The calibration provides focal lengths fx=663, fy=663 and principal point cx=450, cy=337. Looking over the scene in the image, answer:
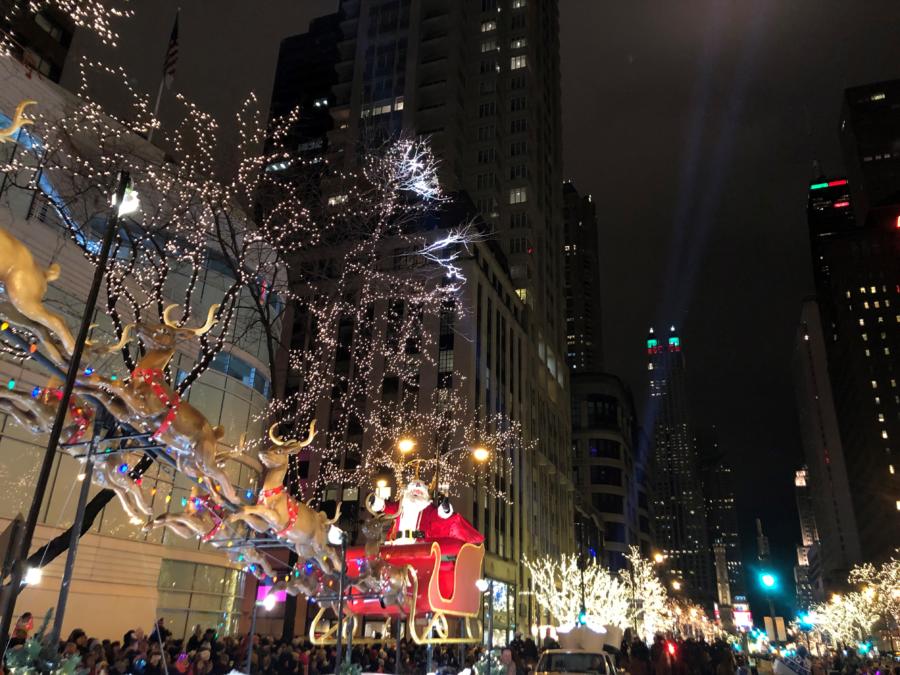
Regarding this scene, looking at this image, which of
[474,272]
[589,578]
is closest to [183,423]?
[474,272]

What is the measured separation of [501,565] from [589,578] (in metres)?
11.4

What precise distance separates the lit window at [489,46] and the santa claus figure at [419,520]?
7014 centimetres

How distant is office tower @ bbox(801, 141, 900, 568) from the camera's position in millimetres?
112938

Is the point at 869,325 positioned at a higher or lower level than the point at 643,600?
higher

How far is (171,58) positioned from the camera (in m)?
17.1

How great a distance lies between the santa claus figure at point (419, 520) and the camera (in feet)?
38.5

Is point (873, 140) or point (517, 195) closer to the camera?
point (517, 195)

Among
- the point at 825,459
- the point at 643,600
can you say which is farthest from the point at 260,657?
the point at 825,459

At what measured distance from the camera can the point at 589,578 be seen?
5578 centimetres

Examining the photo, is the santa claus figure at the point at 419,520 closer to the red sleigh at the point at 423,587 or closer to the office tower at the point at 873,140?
the red sleigh at the point at 423,587

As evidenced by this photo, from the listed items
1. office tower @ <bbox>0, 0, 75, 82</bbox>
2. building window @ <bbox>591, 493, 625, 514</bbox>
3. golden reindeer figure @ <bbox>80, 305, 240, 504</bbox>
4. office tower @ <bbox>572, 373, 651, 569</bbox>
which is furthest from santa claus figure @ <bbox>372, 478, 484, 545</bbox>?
building window @ <bbox>591, 493, 625, 514</bbox>

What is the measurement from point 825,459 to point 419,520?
174894 millimetres

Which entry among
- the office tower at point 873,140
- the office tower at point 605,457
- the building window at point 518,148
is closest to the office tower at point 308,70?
the building window at point 518,148

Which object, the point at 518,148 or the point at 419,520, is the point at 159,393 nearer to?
the point at 419,520
